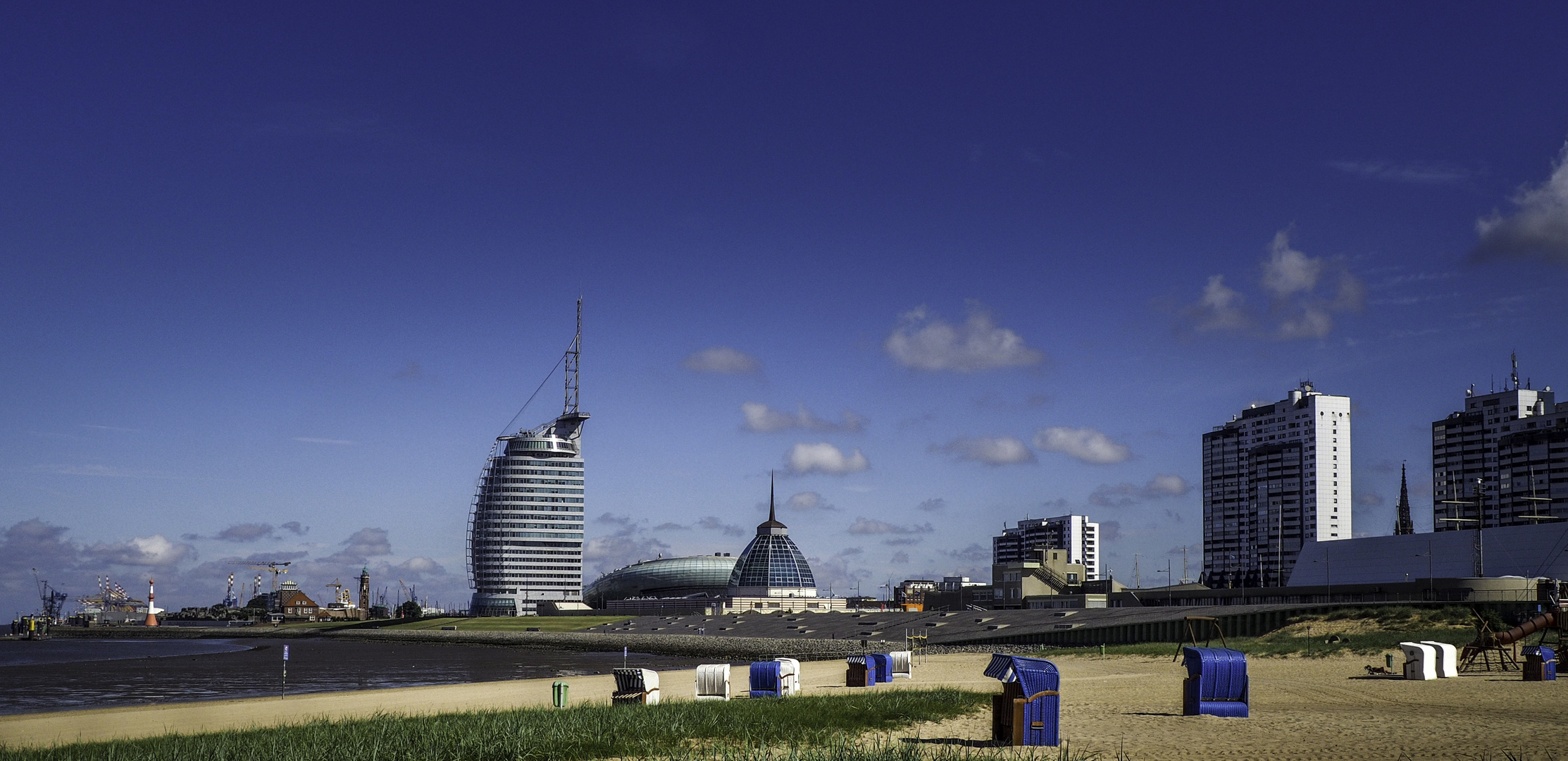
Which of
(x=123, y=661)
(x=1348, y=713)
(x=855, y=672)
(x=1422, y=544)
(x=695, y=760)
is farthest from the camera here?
(x=1422, y=544)

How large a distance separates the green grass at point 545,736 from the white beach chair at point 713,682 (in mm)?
8859

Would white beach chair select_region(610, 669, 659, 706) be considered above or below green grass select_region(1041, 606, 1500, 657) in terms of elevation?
above

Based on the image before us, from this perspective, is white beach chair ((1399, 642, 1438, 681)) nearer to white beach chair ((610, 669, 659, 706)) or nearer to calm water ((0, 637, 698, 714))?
white beach chair ((610, 669, 659, 706))

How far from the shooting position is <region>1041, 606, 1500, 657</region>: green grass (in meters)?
66.3

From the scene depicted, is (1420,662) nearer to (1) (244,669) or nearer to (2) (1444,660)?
(2) (1444,660)

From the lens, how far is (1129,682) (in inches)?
1770

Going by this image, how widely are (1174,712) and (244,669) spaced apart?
73.8 metres

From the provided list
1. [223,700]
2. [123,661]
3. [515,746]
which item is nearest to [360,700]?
[223,700]

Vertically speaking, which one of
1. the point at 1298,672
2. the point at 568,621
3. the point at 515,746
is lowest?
the point at 568,621

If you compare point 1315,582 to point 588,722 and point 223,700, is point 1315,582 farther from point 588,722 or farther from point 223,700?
point 588,722

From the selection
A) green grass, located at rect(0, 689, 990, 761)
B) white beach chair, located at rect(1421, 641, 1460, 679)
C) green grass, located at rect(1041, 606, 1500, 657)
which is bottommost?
green grass, located at rect(1041, 606, 1500, 657)

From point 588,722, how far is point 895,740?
20.4ft

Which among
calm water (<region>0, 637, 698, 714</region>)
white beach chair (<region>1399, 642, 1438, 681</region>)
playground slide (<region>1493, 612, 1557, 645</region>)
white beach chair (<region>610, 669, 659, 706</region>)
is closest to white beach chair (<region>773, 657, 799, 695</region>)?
white beach chair (<region>610, 669, 659, 706</region>)

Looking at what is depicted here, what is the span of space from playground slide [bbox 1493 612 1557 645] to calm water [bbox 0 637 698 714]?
5273 cm
